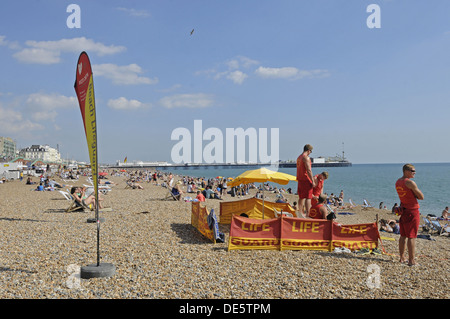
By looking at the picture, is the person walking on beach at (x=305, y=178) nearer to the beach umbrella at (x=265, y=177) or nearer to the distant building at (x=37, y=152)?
the beach umbrella at (x=265, y=177)

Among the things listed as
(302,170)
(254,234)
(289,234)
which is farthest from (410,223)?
(254,234)

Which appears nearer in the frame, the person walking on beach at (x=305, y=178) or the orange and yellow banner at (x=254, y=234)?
the orange and yellow banner at (x=254, y=234)

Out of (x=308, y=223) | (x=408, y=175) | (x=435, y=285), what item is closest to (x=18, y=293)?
(x=308, y=223)

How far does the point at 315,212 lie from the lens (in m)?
8.45

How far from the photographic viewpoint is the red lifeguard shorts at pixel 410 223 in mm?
6621

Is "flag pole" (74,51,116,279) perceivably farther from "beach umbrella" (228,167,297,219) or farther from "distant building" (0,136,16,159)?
"distant building" (0,136,16,159)

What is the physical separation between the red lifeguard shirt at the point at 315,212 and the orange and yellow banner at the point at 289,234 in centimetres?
53

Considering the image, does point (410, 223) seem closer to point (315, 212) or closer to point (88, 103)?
point (315, 212)

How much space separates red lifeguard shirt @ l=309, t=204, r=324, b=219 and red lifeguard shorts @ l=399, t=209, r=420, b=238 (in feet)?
6.63

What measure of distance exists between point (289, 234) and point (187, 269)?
9.41 ft

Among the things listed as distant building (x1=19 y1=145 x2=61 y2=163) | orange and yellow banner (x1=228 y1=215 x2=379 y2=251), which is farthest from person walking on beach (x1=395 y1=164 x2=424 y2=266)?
distant building (x1=19 y1=145 x2=61 y2=163)

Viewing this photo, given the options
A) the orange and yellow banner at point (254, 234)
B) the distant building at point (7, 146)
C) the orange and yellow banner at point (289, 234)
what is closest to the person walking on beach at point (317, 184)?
the orange and yellow banner at point (289, 234)
